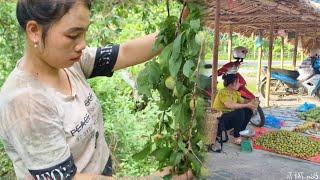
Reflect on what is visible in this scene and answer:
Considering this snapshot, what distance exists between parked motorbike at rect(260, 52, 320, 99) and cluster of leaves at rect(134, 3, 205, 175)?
2.35 ft

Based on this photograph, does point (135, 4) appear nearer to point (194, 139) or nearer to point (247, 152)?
point (247, 152)

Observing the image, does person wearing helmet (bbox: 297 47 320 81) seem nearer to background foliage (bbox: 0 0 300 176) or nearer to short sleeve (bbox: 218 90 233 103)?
short sleeve (bbox: 218 90 233 103)

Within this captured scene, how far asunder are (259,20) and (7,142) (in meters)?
1.00

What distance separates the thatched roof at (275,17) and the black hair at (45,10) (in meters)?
0.70

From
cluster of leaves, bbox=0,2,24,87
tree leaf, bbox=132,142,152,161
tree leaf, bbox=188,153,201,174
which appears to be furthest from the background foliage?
tree leaf, bbox=188,153,201,174

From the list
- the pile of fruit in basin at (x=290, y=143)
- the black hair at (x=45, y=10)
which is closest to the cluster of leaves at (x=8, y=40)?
the pile of fruit in basin at (x=290, y=143)

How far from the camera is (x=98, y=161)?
0.96m

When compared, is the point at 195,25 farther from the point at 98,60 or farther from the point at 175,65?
the point at 98,60

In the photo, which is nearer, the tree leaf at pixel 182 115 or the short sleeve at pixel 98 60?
the tree leaf at pixel 182 115

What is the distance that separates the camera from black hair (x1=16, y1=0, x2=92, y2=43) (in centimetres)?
79

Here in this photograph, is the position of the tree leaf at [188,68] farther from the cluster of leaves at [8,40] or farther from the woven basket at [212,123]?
the cluster of leaves at [8,40]

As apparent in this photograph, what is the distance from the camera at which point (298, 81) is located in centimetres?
153

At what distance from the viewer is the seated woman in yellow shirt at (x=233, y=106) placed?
1.37 metres

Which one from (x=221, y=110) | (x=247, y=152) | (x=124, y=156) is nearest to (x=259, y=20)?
(x=221, y=110)
